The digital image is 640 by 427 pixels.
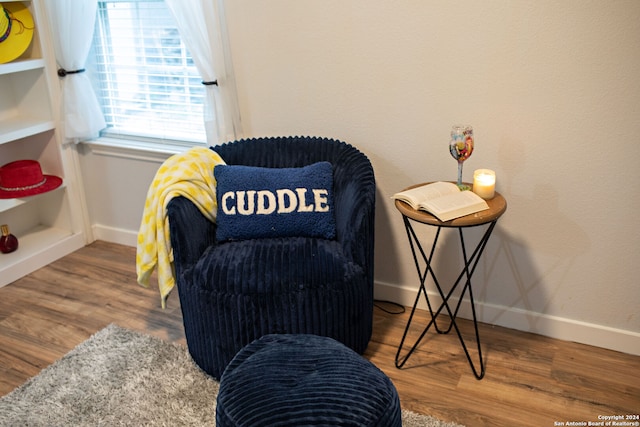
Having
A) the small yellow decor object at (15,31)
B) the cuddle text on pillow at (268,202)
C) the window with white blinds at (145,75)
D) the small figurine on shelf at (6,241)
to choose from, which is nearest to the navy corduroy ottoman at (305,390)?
the cuddle text on pillow at (268,202)

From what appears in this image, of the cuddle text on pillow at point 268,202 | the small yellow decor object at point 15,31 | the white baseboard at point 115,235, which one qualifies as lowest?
the white baseboard at point 115,235

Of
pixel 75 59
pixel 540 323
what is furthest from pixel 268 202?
pixel 75 59

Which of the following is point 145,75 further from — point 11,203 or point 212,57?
point 11,203

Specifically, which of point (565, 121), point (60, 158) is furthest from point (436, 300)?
point (60, 158)

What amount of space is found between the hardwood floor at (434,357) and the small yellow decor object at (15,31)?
1.14 metres

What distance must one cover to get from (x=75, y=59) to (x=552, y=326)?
8.66ft

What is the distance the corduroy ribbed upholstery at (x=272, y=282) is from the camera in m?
2.22

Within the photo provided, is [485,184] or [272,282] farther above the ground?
[485,184]

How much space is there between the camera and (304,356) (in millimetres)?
1832

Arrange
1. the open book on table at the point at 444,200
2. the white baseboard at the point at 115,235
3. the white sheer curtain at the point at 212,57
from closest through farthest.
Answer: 1. the open book on table at the point at 444,200
2. the white sheer curtain at the point at 212,57
3. the white baseboard at the point at 115,235

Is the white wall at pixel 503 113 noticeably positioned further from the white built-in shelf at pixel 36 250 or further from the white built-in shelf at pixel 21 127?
the white built-in shelf at pixel 36 250

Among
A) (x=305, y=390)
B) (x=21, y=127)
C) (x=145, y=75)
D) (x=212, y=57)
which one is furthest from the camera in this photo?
(x=145, y=75)

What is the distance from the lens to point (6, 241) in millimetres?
3287

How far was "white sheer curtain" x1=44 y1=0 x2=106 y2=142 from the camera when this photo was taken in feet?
10.4
